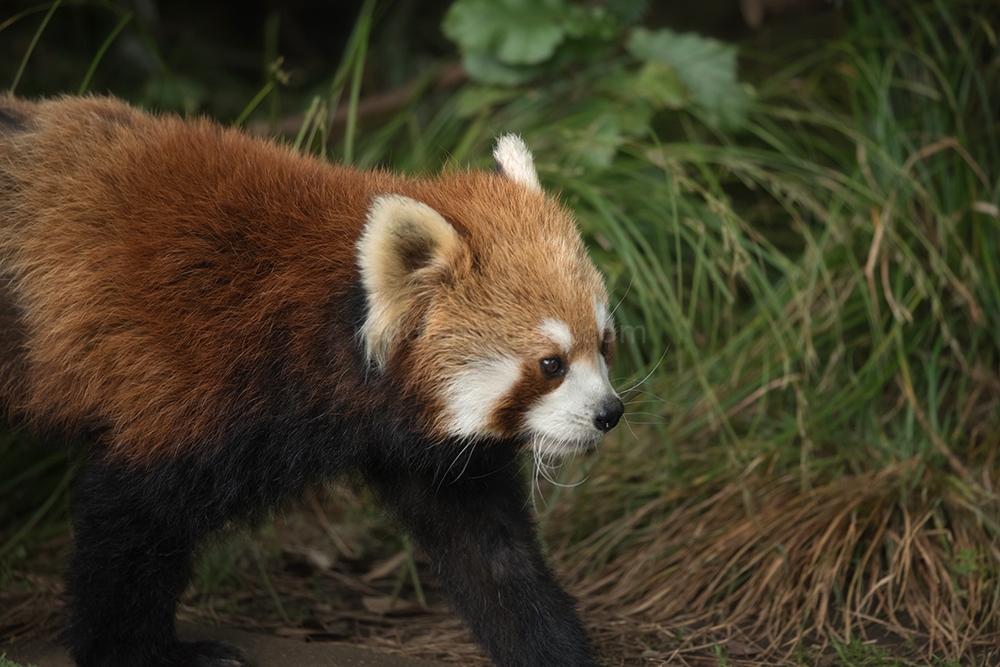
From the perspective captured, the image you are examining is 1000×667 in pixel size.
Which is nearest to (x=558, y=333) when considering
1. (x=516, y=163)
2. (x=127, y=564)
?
(x=516, y=163)

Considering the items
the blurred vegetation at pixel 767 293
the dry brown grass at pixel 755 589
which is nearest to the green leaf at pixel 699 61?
the blurred vegetation at pixel 767 293

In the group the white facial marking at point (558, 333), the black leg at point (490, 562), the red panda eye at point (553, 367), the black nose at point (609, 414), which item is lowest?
the black leg at point (490, 562)

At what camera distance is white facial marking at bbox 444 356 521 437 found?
2674mm

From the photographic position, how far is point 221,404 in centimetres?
271

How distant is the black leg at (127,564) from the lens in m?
2.77

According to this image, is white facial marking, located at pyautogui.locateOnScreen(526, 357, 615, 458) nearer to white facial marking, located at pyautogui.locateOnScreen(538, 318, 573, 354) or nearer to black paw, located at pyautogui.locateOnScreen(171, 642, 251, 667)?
white facial marking, located at pyautogui.locateOnScreen(538, 318, 573, 354)

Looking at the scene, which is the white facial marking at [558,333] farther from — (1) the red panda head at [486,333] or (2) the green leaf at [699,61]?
(2) the green leaf at [699,61]

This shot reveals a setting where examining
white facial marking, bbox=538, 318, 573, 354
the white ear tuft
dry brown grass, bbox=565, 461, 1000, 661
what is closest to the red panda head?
white facial marking, bbox=538, 318, 573, 354

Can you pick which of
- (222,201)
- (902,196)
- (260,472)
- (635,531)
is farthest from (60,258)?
(902,196)

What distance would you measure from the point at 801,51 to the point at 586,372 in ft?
12.8

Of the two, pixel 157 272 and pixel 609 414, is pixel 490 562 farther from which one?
pixel 157 272

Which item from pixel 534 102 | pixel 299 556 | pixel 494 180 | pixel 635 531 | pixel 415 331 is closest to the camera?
pixel 415 331

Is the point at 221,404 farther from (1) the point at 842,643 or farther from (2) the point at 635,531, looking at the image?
(1) the point at 842,643

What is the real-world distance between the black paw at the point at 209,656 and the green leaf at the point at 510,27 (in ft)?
9.61
